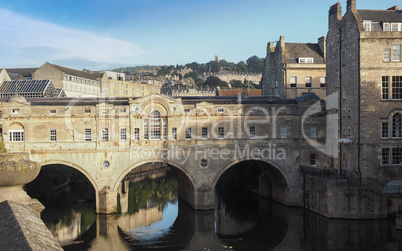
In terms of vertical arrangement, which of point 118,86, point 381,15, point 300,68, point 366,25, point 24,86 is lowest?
point 24,86

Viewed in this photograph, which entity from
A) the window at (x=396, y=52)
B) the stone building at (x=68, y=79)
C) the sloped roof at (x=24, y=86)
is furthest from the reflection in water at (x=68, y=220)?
the stone building at (x=68, y=79)

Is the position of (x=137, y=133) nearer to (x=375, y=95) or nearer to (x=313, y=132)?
(x=313, y=132)

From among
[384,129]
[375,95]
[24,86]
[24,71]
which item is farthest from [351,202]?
[24,71]

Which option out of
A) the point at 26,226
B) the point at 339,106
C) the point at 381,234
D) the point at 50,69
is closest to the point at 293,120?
the point at 339,106

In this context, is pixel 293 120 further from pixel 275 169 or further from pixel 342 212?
pixel 342 212

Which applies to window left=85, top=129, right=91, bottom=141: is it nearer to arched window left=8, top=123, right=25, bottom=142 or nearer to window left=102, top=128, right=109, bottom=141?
window left=102, top=128, right=109, bottom=141

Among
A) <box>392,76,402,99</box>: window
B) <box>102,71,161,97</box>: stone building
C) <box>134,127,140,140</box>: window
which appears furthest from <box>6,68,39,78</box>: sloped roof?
<box>392,76,402,99</box>: window

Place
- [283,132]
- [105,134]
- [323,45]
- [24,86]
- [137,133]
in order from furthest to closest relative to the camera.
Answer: [24,86], [323,45], [283,132], [137,133], [105,134]

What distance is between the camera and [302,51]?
53.3m

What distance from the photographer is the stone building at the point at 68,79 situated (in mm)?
70312

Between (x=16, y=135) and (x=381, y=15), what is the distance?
33791 mm

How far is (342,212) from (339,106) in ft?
32.8

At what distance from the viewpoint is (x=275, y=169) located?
137 ft

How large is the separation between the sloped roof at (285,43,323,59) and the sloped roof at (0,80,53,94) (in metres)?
32.5
